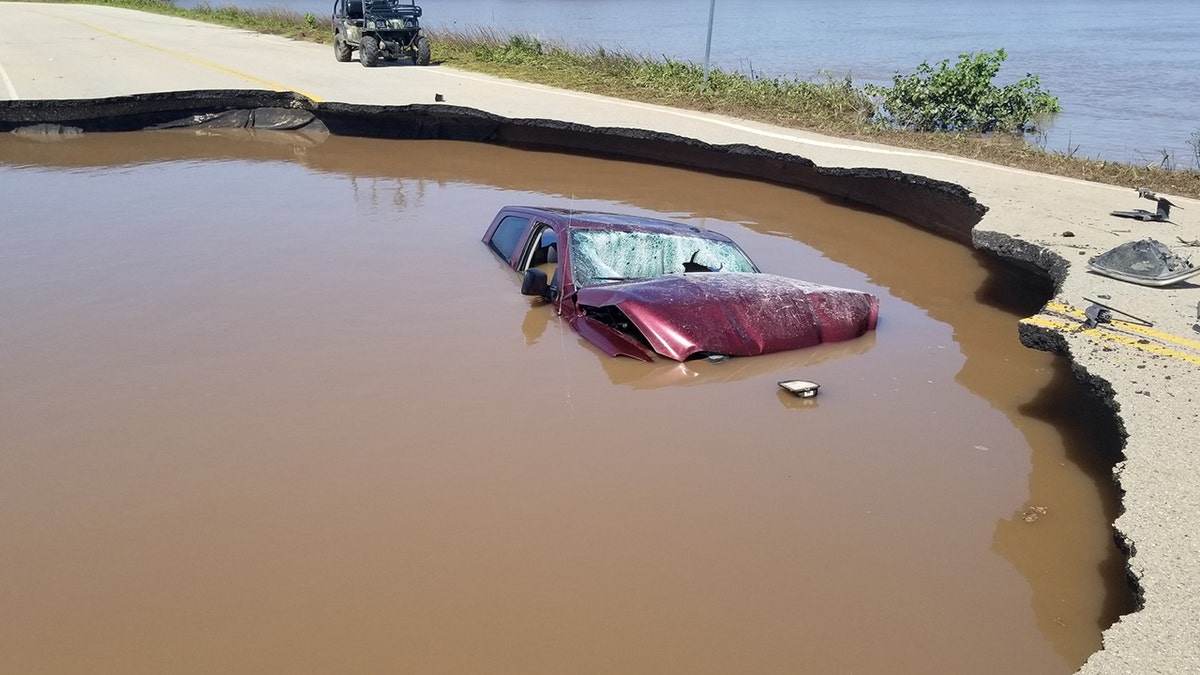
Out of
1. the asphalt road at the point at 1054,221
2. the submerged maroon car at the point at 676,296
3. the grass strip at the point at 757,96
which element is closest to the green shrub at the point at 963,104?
the grass strip at the point at 757,96

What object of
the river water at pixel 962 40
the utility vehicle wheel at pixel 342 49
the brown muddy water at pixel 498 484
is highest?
the river water at pixel 962 40

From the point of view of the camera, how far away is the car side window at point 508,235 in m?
9.68

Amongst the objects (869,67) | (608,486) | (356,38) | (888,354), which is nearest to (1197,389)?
(888,354)

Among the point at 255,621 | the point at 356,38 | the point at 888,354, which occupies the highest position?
the point at 356,38

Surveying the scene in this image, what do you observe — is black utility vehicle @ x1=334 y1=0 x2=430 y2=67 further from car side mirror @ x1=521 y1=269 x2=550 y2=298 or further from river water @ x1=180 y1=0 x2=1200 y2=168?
car side mirror @ x1=521 y1=269 x2=550 y2=298

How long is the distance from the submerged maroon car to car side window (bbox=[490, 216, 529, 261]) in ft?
2.63

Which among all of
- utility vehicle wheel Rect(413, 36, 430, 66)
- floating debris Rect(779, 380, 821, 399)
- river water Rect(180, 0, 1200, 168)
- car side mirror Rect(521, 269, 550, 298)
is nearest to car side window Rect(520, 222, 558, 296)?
car side mirror Rect(521, 269, 550, 298)

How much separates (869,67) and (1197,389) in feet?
83.6

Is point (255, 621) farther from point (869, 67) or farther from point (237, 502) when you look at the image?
point (869, 67)

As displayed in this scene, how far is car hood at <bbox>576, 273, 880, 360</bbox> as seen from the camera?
23.4 feet

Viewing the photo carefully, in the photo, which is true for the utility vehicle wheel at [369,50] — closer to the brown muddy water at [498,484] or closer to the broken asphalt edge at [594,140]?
the broken asphalt edge at [594,140]

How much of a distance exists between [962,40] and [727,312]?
36668 mm

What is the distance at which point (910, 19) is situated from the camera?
5353 cm

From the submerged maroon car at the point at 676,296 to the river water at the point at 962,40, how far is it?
33.5ft
